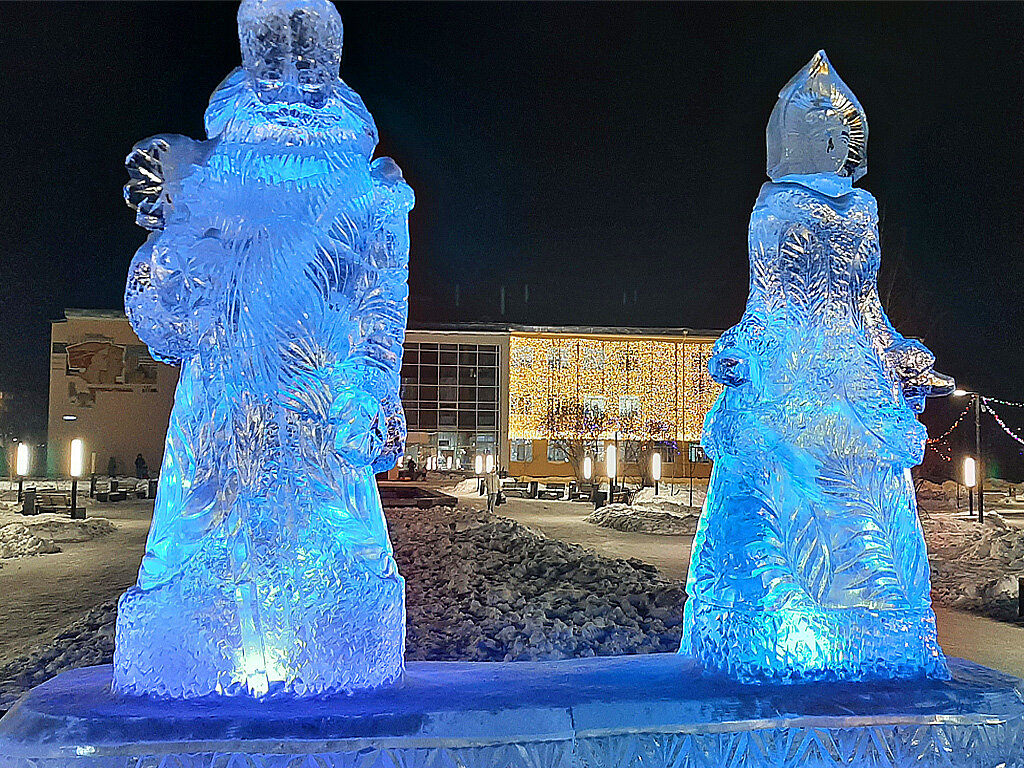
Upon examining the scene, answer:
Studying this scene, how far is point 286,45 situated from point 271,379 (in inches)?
31.0

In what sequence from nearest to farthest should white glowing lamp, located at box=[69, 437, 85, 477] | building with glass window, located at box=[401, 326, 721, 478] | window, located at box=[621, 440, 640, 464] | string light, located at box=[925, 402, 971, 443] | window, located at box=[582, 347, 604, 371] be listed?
white glowing lamp, located at box=[69, 437, 85, 477] < building with glass window, located at box=[401, 326, 721, 478] < string light, located at box=[925, 402, 971, 443] < window, located at box=[621, 440, 640, 464] < window, located at box=[582, 347, 604, 371]

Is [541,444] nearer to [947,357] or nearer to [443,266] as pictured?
[443,266]

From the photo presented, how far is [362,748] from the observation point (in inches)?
64.8

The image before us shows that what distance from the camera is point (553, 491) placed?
736cm

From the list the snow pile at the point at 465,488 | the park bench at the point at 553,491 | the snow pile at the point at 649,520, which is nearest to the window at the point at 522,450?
the park bench at the point at 553,491

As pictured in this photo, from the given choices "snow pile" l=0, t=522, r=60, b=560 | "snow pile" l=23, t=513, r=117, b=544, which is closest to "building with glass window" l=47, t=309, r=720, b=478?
"snow pile" l=23, t=513, r=117, b=544

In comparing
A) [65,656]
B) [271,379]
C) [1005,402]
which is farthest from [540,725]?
[1005,402]

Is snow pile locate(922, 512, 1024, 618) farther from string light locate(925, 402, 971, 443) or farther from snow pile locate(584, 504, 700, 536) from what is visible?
snow pile locate(584, 504, 700, 536)

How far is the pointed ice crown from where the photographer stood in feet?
7.72

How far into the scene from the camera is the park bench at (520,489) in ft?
22.7

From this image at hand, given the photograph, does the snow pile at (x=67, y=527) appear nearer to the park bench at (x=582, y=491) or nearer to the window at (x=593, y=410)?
the park bench at (x=582, y=491)

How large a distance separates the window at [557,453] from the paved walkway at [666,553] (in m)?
0.92

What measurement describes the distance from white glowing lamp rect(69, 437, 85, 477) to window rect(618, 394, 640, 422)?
14.0 feet

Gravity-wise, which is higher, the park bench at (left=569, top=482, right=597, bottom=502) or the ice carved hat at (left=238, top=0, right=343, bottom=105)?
the ice carved hat at (left=238, top=0, right=343, bottom=105)
